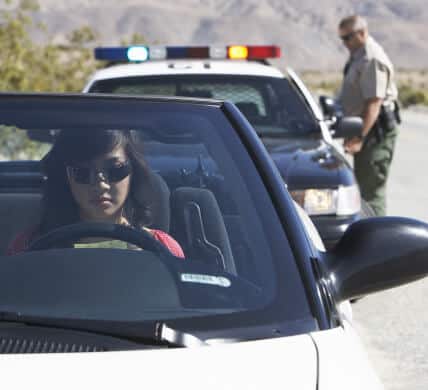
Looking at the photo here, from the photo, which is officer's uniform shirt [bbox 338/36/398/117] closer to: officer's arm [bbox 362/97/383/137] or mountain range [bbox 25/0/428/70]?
officer's arm [bbox 362/97/383/137]

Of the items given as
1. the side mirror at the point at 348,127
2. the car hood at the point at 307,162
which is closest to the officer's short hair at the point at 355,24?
the side mirror at the point at 348,127

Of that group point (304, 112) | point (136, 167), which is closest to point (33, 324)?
point (136, 167)

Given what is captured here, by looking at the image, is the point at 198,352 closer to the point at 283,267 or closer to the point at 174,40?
the point at 283,267

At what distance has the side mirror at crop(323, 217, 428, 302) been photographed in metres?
2.72

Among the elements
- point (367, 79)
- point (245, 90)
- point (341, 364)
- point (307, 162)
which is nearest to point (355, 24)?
point (367, 79)

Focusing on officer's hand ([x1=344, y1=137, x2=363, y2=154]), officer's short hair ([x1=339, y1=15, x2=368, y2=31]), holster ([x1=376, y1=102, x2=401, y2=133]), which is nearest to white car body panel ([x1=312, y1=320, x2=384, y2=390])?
officer's hand ([x1=344, y1=137, x2=363, y2=154])

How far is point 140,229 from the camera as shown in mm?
3074

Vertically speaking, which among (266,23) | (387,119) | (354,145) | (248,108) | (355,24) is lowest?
(266,23)

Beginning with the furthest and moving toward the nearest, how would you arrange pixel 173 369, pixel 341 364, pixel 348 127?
pixel 348 127, pixel 341 364, pixel 173 369

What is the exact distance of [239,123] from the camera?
314cm

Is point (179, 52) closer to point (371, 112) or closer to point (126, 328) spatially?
point (371, 112)

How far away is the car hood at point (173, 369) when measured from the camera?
7.31ft

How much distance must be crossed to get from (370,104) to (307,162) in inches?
96.4

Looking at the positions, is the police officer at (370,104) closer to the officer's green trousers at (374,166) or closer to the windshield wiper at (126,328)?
the officer's green trousers at (374,166)
